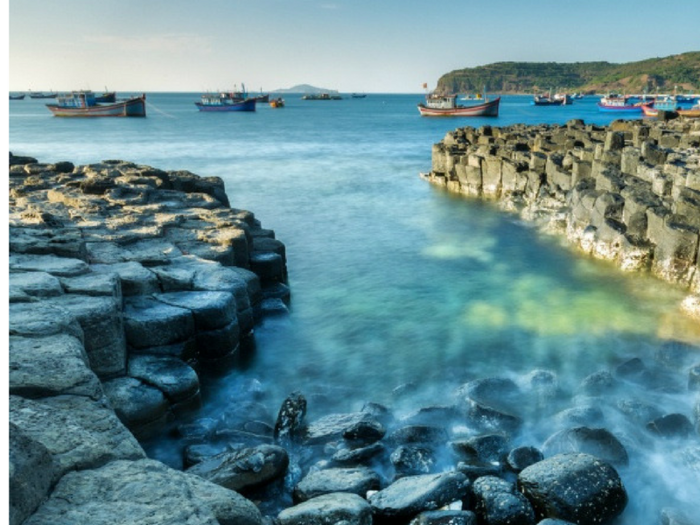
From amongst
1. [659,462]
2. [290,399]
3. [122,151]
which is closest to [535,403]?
[659,462]

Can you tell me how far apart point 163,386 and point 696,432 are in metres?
5.49

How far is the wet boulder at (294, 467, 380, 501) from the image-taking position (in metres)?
4.80

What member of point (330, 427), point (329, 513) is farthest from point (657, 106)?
point (329, 513)

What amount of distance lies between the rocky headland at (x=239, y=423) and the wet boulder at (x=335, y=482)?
2 centimetres

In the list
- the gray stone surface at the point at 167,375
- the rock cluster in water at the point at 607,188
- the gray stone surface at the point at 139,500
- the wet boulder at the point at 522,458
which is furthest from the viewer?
the rock cluster in water at the point at 607,188

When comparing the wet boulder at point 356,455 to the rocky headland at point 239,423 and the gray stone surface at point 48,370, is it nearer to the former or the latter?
the rocky headland at point 239,423

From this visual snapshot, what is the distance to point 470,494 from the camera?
464 centimetres

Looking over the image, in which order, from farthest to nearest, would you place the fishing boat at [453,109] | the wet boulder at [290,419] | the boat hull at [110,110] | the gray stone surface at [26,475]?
the boat hull at [110,110], the fishing boat at [453,109], the wet boulder at [290,419], the gray stone surface at [26,475]

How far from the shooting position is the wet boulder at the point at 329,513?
408cm

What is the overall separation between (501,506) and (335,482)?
1.36m

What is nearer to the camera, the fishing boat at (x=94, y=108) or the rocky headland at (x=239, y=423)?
the rocky headland at (x=239, y=423)

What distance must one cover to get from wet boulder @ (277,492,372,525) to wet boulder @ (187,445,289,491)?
76 cm

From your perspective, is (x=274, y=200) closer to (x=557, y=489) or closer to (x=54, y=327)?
(x=54, y=327)

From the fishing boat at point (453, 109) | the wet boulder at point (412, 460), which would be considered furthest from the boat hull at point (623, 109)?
the wet boulder at point (412, 460)
